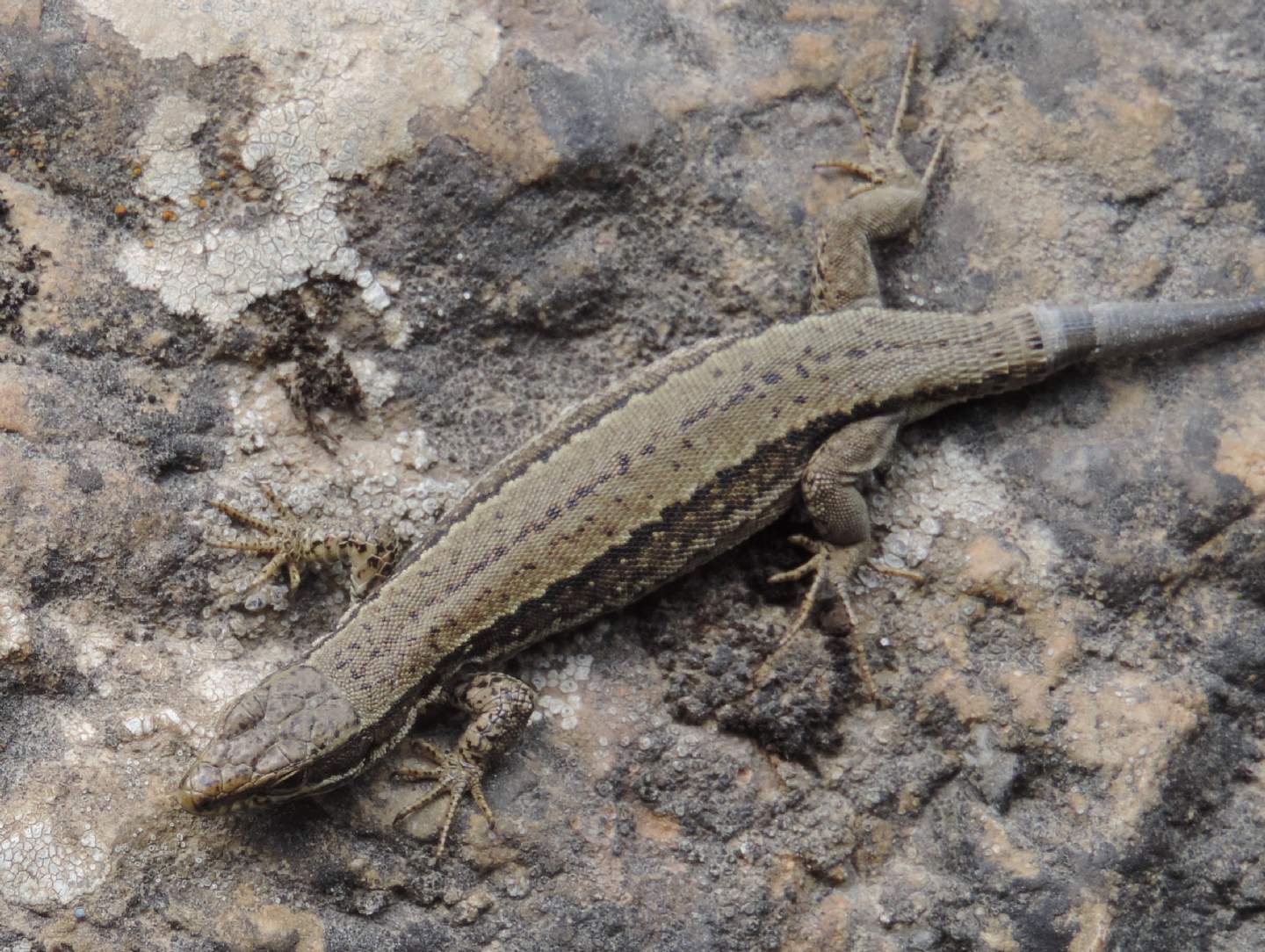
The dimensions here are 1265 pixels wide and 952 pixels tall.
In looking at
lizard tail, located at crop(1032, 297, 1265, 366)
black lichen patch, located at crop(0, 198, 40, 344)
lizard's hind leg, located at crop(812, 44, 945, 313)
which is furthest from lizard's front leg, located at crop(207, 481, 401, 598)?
lizard tail, located at crop(1032, 297, 1265, 366)

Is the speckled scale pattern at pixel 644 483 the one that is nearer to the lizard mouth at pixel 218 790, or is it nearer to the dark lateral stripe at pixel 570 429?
the dark lateral stripe at pixel 570 429

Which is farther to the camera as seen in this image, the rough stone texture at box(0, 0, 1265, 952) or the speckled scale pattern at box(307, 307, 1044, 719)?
the speckled scale pattern at box(307, 307, 1044, 719)

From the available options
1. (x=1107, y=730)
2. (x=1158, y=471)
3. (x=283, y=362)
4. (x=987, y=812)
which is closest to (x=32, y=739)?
(x=283, y=362)

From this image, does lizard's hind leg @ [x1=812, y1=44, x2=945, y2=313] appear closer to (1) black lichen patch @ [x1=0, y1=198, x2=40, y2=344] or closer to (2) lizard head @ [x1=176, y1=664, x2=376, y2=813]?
(2) lizard head @ [x1=176, y1=664, x2=376, y2=813]

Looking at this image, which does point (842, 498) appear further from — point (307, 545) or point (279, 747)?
point (279, 747)

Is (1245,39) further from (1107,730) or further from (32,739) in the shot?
(32,739)

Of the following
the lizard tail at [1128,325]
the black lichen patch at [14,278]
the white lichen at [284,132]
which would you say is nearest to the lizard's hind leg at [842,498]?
the lizard tail at [1128,325]

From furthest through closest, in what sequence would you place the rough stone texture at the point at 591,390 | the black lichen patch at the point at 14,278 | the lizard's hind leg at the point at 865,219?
the lizard's hind leg at the point at 865,219 → the black lichen patch at the point at 14,278 → the rough stone texture at the point at 591,390
